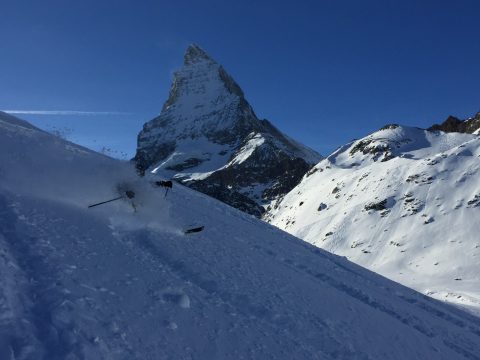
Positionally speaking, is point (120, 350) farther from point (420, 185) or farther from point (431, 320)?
point (420, 185)

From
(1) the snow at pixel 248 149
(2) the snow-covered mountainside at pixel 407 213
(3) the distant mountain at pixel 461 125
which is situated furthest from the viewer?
(1) the snow at pixel 248 149

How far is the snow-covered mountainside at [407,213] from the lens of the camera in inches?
1727

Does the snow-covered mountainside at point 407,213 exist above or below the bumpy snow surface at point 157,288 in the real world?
above

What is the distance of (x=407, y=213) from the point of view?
186ft

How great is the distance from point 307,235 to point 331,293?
174 feet

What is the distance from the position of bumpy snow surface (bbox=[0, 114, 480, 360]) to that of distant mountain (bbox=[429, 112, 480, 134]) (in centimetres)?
9434

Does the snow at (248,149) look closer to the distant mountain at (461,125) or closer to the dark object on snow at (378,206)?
the distant mountain at (461,125)

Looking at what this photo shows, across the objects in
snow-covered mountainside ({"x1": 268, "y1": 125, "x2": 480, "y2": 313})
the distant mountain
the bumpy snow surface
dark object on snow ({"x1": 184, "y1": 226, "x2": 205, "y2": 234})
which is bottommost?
the bumpy snow surface

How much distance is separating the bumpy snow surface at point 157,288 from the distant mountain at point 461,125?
310 ft

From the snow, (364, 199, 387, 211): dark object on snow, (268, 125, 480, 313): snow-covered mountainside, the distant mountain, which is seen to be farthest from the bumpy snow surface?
the snow

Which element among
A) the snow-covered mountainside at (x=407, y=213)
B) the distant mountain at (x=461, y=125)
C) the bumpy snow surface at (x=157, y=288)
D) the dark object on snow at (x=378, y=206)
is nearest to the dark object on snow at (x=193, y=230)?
the bumpy snow surface at (x=157, y=288)

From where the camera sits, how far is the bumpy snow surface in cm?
666

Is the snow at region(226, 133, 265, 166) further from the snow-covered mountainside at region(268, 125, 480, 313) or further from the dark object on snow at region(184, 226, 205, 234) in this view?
the dark object on snow at region(184, 226, 205, 234)

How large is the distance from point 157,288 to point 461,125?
381 ft
